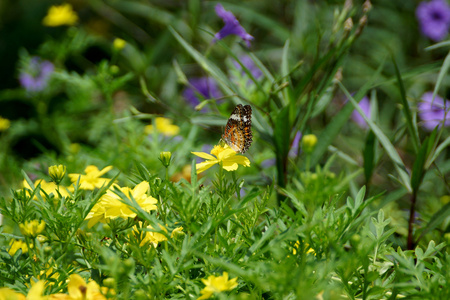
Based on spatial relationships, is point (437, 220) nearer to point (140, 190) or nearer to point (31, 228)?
point (140, 190)

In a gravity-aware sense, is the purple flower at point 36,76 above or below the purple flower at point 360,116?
above

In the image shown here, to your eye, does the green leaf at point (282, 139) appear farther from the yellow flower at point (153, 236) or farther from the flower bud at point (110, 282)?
the flower bud at point (110, 282)

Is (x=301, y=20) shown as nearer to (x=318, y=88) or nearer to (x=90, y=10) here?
(x=318, y=88)

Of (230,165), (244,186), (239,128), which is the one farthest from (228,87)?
(230,165)

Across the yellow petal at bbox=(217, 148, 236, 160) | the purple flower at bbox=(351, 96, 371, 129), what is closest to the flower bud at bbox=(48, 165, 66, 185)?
the yellow petal at bbox=(217, 148, 236, 160)

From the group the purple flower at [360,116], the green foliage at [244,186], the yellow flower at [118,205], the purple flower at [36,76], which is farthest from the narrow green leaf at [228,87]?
the purple flower at [360,116]

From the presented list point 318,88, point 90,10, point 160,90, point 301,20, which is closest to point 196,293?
point 318,88
